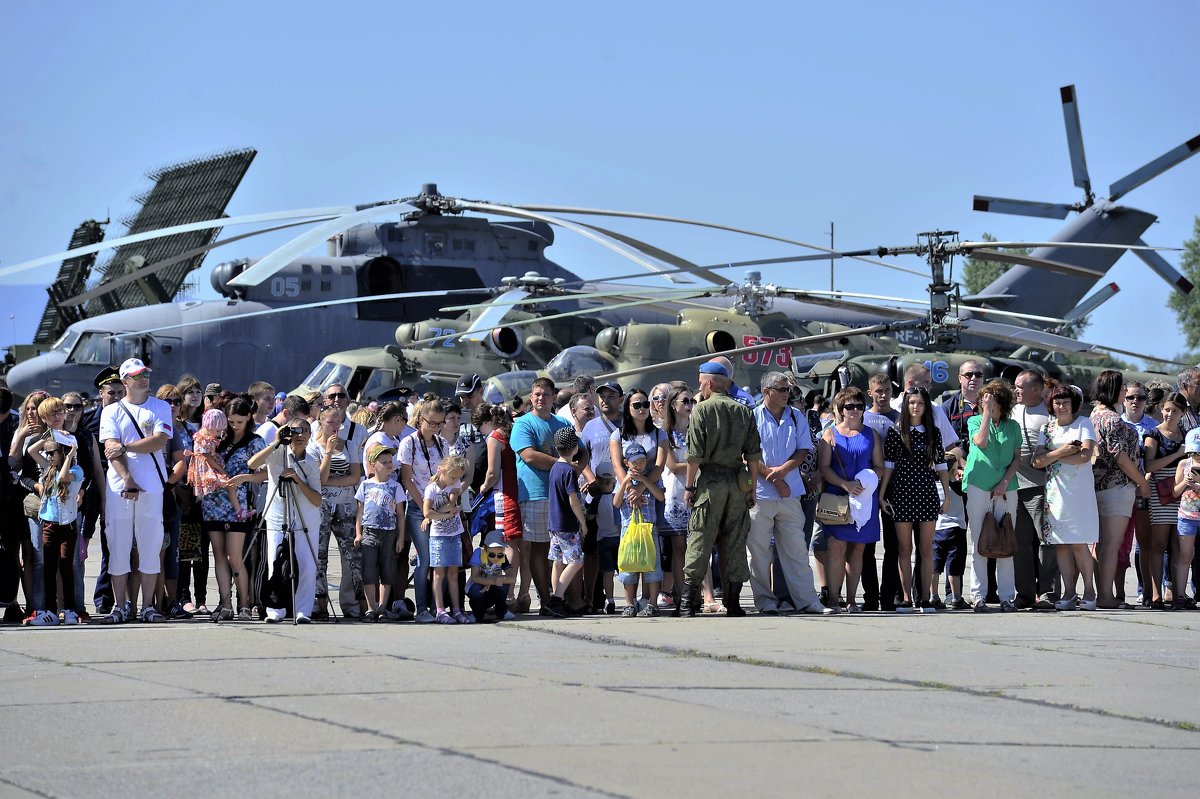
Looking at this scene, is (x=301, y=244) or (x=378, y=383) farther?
(x=378, y=383)

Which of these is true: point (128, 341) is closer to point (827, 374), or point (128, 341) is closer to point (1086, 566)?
point (827, 374)

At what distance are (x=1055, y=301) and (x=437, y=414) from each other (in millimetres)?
17974

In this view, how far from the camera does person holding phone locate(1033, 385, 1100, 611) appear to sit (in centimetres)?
1066

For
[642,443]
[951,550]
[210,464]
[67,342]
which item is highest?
[67,342]

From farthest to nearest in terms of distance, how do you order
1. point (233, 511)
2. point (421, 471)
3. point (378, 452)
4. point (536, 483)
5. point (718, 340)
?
1. point (718, 340)
2. point (536, 483)
3. point (421, 471)
4. point (378, 452)
5. point (233, 511)

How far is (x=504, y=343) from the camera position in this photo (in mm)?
23141

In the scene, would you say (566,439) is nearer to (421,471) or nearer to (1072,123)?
(421,471)

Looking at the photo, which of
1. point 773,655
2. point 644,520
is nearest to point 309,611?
point 644,520

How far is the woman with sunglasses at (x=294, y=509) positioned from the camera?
9.84m

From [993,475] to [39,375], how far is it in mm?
19938

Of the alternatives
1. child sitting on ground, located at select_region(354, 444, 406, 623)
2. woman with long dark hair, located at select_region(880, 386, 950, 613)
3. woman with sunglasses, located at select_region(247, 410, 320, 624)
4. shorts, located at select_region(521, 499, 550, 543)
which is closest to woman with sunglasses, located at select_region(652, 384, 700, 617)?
shorts, located at select_region(521, 499, 550, 543)

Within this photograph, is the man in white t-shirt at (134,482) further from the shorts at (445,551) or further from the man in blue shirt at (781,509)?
the man in blue shirt at (781,509)

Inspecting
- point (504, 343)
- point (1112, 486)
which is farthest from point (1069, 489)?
point (504, 343)


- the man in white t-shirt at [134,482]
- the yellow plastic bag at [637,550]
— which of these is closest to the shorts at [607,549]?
the yellow plastic bag at [637,550]
